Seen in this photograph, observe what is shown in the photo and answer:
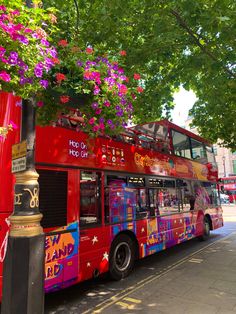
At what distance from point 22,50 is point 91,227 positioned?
3771 mm

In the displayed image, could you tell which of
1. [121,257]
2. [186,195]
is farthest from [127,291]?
[186,195]

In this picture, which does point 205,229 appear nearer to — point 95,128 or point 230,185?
point 95,128

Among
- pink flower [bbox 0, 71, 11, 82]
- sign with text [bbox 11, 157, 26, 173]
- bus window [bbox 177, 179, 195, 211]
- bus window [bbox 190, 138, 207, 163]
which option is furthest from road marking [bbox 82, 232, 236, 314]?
bus window [bbox 190, 138, 207, 163]

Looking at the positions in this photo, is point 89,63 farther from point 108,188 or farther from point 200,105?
point 200,105

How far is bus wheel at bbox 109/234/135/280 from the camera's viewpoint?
6.10 m

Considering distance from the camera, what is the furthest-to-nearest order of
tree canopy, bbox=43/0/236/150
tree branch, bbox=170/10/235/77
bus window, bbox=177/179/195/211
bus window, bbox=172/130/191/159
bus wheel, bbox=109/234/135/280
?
bus window, bbox=172/130/191/159
bus window, bbox=177/179/195/211
tree branch, bbox=170/10/235/77
bus wheel, bbox=109/234/135/280
tree canopy, bbox=43/0/236/150

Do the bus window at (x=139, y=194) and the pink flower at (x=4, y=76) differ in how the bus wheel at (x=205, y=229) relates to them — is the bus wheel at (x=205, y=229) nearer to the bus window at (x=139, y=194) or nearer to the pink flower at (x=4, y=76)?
the bus window at (x=139, y=194)

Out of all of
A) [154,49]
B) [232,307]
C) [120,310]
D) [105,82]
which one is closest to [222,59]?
[154,49]

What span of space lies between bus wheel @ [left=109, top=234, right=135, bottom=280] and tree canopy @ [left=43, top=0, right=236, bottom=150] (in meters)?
3.98

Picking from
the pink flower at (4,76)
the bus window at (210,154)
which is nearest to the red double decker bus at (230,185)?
the bus window at (210,154)

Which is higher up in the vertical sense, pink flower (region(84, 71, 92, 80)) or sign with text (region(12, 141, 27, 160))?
pink flower (region(84, 71, 92, 80))

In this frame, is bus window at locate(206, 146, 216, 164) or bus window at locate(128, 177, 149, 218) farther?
bus window at locate(206, 146, 216, 164)

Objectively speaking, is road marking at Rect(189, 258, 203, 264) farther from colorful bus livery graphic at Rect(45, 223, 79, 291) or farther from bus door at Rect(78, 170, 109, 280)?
colorful bus livery graphic at Rect(45, 223, 79, 291)

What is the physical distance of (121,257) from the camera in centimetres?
652
